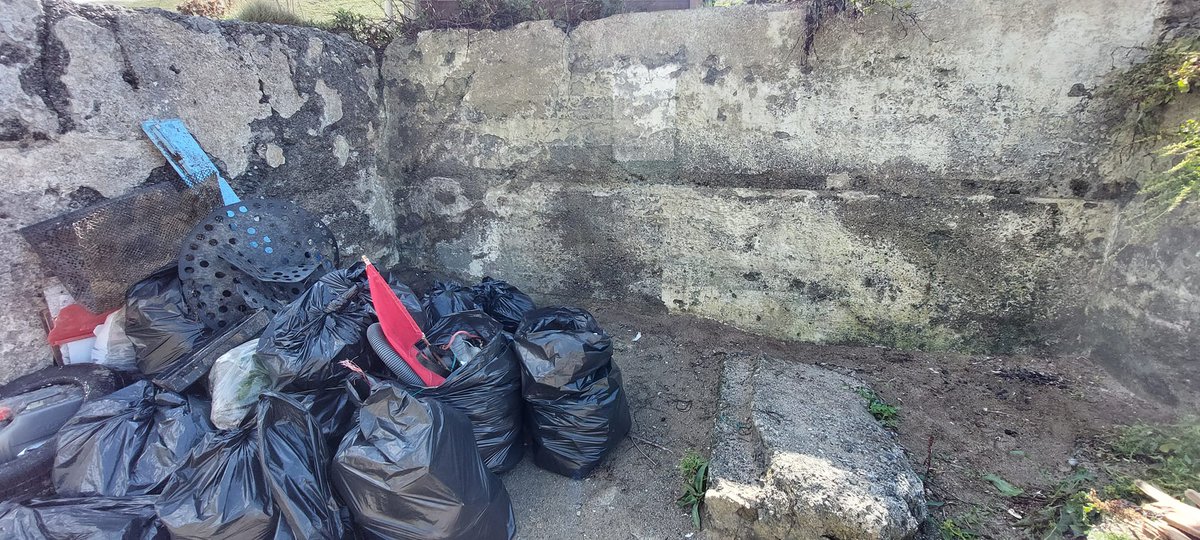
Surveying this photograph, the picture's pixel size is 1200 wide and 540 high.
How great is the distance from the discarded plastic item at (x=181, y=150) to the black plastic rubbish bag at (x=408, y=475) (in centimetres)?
137

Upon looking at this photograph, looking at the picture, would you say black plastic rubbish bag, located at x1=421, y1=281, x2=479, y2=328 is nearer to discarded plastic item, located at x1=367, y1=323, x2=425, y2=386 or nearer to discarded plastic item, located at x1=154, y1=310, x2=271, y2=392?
discarded plastic item, located at x1=367, y1=323, x2=425, y2=386

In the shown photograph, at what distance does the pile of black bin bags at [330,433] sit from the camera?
60.7 inches

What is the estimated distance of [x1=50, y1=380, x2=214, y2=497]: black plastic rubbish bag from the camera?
1650 millimetres

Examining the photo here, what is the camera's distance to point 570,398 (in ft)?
6.82

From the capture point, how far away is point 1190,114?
2.00 metres

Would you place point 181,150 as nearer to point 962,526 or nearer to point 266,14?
point 266,14

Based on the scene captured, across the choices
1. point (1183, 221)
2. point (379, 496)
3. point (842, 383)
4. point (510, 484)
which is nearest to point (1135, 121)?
point (1183, 221)

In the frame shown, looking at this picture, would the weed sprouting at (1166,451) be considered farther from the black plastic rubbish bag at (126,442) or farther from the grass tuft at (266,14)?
the grass tuft at (266,14)

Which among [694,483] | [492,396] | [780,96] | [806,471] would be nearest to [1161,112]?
[780,96]

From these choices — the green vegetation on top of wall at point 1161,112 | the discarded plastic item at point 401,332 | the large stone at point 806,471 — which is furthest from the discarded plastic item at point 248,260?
the green vegetation on top of wall at point 1161,112

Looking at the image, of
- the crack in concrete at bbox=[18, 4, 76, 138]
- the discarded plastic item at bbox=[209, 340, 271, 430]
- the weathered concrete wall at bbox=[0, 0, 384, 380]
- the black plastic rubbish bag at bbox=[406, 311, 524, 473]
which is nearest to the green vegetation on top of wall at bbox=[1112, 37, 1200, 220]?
the black plastic rubbish bag at bbox=[406, 311, 524, 473]

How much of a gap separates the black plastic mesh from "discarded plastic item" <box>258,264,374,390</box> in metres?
0.59

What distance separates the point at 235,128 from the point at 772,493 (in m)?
2.75

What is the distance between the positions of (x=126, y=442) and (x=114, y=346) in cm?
57
